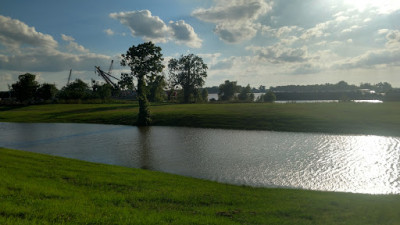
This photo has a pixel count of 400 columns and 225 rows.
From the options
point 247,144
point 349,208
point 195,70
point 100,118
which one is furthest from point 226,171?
point 195,70

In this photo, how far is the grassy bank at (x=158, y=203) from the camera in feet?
32.0

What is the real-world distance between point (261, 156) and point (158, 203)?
16137 millimetres

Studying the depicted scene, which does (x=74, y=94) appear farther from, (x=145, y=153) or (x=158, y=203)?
(x=158, y=203)

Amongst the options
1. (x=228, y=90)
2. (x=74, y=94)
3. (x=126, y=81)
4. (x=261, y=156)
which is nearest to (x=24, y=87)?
(x=74, y=94)

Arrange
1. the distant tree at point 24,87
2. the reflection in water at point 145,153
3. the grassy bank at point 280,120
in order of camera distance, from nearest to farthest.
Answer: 1. the reflection in water at point 145,153
2. the grassy bank at point 280,120
3. the distant tree at point 24,87

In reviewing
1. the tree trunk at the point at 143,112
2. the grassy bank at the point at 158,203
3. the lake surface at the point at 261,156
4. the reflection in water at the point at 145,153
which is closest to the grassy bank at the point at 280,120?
the tree trunk at the point at 143,112

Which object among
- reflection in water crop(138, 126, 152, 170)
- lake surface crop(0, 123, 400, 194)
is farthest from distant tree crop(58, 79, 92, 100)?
reflection in water crop(138, 126, 152, 170)

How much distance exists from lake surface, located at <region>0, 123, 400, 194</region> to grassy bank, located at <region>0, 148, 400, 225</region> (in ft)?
13.1

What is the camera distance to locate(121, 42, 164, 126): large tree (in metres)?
58.2

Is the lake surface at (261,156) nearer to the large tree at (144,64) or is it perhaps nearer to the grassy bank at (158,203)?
the grassy bank at (158,203)

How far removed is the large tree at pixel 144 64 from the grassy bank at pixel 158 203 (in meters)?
41.5

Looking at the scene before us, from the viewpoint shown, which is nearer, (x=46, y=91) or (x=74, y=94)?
(x=74, y=94)

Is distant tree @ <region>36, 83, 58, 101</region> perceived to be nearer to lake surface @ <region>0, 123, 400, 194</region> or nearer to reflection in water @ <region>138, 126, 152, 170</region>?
lake surface @ <region>0, 123, 400, 194</region>

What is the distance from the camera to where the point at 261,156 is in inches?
1038
